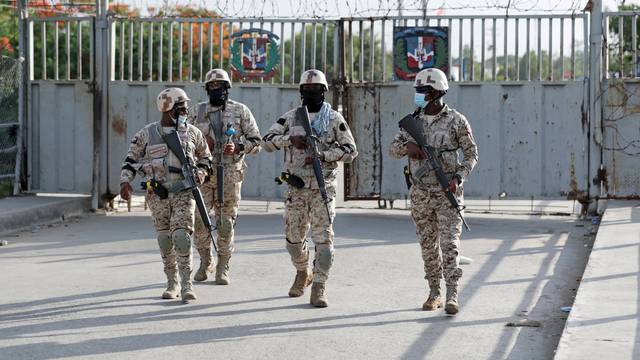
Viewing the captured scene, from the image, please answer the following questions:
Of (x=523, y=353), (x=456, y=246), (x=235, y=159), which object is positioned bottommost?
(x=523, y=353)

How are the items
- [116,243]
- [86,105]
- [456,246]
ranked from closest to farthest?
1. [456,246]
2. [116,243]
3. [86,105]

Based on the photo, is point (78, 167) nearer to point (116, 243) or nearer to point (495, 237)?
point (116, 243)

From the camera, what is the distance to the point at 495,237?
1288cm

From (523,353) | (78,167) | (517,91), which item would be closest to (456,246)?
(523,353)

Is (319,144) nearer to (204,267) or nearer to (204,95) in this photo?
(204,267)

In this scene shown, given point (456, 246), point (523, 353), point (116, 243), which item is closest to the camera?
point (523, 353)

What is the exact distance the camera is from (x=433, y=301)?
A: 832cm

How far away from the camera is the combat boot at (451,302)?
26.5 ft

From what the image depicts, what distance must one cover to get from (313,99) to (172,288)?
176 cm

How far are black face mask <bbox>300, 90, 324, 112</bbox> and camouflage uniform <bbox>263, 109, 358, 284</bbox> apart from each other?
6 centimetres

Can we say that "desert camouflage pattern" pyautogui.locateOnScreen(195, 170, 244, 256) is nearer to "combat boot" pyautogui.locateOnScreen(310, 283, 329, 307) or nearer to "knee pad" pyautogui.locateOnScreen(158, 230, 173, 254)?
"knee pad" pyautogui.locateOnScreen(158, 230, 173, 254)

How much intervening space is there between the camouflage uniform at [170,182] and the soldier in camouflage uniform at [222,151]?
0.81 m

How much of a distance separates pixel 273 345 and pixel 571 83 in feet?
26.3

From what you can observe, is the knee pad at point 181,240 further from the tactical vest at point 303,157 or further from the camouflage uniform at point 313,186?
the tactical vest at point 303,157
